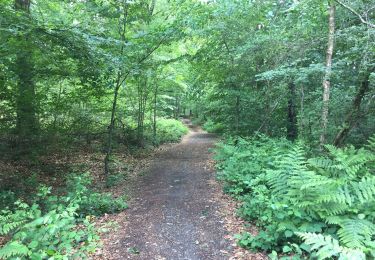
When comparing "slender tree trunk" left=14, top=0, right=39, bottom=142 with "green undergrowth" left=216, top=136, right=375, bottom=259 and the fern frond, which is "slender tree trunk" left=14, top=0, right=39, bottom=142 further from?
the fern frond

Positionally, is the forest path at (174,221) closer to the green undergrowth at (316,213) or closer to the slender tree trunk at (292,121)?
the green undergrowth at (316,213)

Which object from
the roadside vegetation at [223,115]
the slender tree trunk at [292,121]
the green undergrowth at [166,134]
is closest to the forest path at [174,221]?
the roadside vegetation at [223,115]

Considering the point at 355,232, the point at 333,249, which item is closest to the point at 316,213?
the point at 355,232

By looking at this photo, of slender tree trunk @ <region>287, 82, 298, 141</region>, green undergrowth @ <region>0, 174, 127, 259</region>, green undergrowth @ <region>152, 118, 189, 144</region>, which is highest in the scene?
slender tree trunk @ <region>287, 82, 298, 141</region>

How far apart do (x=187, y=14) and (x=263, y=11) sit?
3003 millimetres

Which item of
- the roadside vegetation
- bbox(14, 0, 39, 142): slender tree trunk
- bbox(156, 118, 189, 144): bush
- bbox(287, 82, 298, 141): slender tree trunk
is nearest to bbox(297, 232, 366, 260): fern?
the roadside vegetation

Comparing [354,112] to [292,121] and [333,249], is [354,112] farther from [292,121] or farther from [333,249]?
[292,121]

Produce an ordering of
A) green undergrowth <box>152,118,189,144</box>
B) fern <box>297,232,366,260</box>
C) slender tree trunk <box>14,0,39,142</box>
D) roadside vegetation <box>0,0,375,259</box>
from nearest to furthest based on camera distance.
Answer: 1. fern <box>297,232,366,260</box>
2. roadside vegetation <box>0,0,375,259</box>
3. slender tree trunk <box>14,0,39,142</box>
4. green undergrowth <box>152,118,189,144</box>

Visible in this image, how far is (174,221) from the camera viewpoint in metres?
5.65

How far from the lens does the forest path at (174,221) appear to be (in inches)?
179

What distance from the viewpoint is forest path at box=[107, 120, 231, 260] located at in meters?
4.54

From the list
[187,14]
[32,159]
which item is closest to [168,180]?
[32,159]

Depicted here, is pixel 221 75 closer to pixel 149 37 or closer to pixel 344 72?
pixel 149 37

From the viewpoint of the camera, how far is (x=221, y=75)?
12.1 metres
